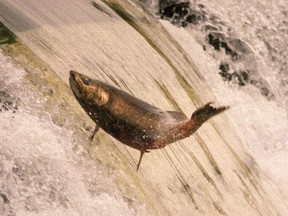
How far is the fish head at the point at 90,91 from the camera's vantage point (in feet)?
8.29

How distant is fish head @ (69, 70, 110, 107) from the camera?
8.29ft

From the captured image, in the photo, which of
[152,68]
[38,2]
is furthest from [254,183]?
[38,2]

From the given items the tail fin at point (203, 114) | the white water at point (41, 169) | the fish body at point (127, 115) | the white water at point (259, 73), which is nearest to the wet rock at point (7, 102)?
the white water at point (41, 169)

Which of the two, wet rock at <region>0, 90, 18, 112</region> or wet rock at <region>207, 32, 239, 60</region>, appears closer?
wet rock at <region>0, 90, 18, 112</region>

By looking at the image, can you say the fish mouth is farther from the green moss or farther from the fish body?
the green moss

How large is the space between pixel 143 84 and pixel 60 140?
95cm

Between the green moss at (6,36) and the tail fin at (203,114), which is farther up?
the tail fin at (203,114)

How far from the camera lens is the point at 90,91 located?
8.29 ft

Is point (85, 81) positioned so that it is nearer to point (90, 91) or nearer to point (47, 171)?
point (90, 91)

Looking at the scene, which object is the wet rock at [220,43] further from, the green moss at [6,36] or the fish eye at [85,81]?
the fish eye at [85,81]

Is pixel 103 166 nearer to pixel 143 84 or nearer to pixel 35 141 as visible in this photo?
pixel 35 141

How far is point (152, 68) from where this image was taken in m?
3.65

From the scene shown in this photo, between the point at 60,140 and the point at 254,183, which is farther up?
the point at 60,140

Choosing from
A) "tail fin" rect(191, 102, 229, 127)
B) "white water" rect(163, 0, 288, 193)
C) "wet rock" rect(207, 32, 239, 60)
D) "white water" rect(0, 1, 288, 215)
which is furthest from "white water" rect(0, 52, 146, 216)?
"wet rock" rect(207, 32, 239, 60)
